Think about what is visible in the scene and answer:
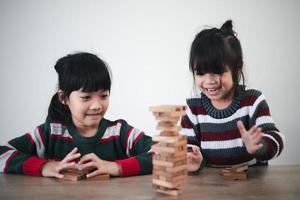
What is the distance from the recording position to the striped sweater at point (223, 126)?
153 cm

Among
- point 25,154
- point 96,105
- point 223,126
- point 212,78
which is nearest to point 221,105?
point 223,126

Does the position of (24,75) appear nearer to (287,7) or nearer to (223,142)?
(223,142)

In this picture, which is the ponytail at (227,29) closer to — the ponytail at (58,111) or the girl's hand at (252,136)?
the girl's hand at (252,136)

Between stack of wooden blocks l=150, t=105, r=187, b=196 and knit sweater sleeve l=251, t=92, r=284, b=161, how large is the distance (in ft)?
1.43

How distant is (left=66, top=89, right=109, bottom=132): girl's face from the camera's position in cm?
138

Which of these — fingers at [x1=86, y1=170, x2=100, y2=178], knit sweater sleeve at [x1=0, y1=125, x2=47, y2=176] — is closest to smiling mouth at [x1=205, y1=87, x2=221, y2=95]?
fingers at [x1=86, y1=170, x2=100, y2=178]

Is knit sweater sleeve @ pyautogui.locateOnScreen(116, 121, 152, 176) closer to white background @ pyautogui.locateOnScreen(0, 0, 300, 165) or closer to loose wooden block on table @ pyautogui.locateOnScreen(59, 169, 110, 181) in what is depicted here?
loose wooden block on table @ pyautogui.locateOnScreen(59, 169, 110, 181)

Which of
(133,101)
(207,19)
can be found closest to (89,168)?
(133,101)

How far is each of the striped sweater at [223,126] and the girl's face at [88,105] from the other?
1.43 feet

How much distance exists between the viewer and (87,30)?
2340 millimetres

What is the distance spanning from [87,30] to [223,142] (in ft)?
4.30

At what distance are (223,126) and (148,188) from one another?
65 centimetres

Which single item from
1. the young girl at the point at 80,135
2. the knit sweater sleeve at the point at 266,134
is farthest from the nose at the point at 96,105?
the knit sweater sleeve at the point at 266,134

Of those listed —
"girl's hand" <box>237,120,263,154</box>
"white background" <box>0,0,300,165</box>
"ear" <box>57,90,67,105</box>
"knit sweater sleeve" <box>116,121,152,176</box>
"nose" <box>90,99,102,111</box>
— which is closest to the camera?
"girl's hand" <box>237,120,263,154</box>
